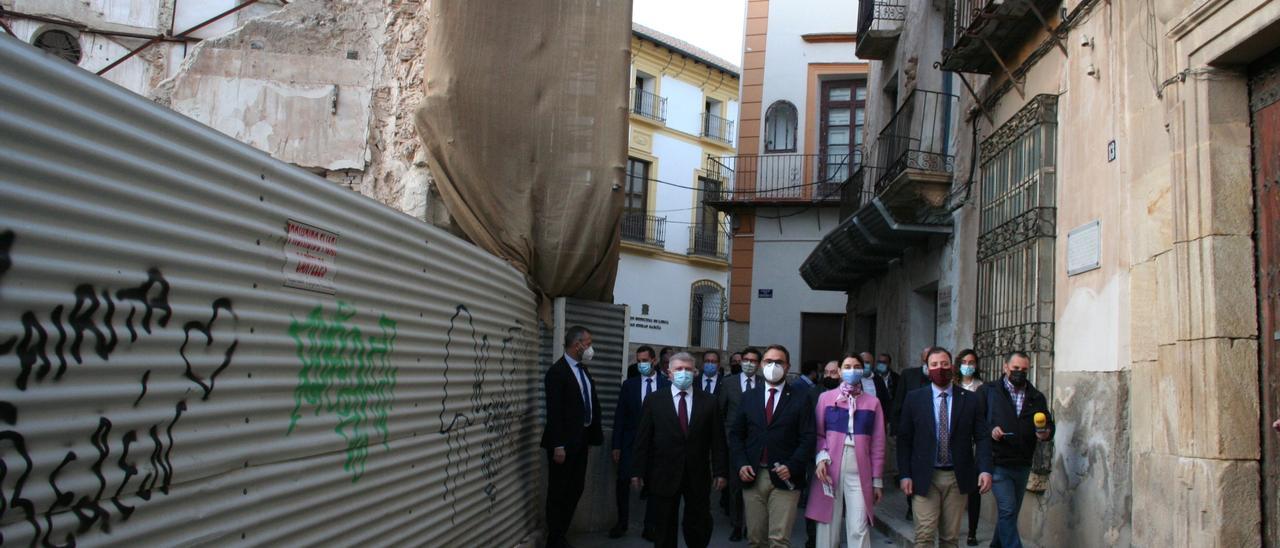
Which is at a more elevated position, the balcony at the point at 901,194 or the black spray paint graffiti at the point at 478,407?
the balcony at the point at 901,194

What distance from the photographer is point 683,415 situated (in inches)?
320

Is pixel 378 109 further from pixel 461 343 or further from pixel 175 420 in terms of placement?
pixel 175 420

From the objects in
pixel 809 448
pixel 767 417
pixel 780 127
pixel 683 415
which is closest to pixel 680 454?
pixel 683 415

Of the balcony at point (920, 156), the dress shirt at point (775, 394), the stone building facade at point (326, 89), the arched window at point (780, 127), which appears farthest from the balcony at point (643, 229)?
the dress shirt at point (775, 394)

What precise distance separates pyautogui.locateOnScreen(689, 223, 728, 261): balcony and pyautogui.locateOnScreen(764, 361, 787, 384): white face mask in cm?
3056

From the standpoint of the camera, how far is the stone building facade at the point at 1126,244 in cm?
644

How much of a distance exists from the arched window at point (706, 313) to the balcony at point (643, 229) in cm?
251

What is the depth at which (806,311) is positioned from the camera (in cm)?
2555

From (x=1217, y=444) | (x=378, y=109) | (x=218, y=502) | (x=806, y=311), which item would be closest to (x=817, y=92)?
(x=806, y=311)

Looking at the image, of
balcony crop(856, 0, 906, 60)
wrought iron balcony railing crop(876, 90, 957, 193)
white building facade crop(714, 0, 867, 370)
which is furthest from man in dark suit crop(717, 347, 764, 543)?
white building facade crop(714, 0, 867, 370)

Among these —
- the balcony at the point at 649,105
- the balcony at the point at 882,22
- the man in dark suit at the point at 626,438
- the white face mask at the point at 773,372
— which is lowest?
the man in dark suit at the point at 626,438

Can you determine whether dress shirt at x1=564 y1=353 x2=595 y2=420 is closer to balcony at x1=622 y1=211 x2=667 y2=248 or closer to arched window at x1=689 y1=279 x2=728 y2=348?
balcony at x1=622 y1=211 x2=667 y2=248

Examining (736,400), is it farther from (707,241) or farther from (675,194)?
(707,241)

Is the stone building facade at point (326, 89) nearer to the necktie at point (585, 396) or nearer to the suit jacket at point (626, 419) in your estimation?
the necktie at point (585, 396)
